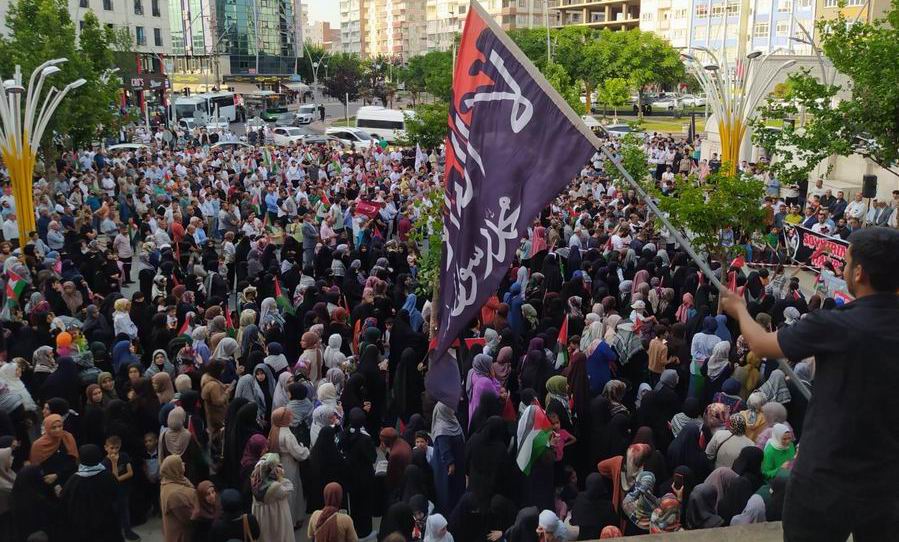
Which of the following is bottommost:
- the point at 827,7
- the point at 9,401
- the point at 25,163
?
the point at 9,401

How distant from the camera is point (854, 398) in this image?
2535 mm

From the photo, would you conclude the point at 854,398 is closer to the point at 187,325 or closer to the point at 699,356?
the point at 699,356

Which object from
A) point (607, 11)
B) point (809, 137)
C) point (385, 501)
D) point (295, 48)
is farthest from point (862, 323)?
point (295, 48)

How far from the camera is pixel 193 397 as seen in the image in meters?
7.57

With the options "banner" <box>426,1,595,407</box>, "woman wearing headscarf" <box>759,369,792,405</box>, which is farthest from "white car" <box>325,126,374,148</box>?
"banner" <box>426,1,595,407</box>

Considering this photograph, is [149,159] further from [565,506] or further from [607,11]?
[607,11]

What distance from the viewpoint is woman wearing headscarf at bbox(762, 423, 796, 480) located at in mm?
6262

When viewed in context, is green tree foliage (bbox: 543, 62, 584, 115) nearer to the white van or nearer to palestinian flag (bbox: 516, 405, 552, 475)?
the white van

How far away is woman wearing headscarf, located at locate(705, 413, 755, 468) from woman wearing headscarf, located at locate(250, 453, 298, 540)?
10.9ft

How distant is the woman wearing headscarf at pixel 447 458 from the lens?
695 cm

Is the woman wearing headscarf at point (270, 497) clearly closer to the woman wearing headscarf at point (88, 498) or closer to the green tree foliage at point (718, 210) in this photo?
the woman wearing headscarf at point (88, 498)

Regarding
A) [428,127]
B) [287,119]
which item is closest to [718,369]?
[428,127]

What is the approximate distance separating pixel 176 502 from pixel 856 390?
5035 millimetres

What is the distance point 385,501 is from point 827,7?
204ft
